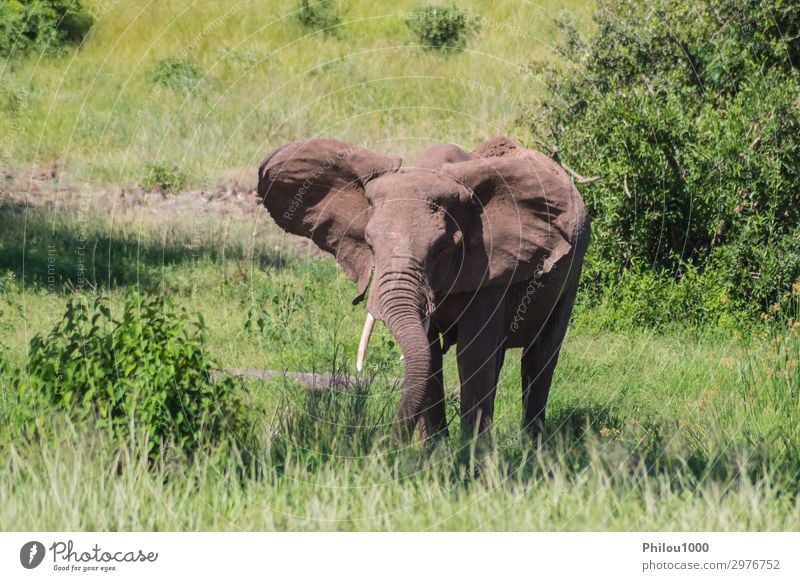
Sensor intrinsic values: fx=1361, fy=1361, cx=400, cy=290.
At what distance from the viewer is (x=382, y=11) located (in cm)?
2255

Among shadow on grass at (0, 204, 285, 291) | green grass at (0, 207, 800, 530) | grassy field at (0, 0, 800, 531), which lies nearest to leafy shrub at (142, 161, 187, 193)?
grassy field at (0, 0, 800, 531)

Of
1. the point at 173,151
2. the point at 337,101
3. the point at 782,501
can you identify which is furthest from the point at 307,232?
the point at 173,151

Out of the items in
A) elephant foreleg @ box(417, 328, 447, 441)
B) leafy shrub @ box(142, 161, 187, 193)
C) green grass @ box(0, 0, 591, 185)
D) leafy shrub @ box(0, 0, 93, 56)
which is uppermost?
leafy shrub @ box(0, 0, 93, 56)

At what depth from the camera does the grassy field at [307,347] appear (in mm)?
7496

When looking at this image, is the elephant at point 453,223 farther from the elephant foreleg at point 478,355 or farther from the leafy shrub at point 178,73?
the leafy shrub at point 178,73

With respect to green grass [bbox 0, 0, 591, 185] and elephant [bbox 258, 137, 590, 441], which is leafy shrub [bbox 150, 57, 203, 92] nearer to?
green grass [bbox 0, 0, 591, 185]

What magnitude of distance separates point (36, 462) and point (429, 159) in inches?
131

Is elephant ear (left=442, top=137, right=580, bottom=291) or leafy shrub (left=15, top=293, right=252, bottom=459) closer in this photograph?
leafy shrub (left=15, top=293, right=252, bottom=459)

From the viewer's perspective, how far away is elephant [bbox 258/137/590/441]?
28.7 ft

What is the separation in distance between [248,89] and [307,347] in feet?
24.6

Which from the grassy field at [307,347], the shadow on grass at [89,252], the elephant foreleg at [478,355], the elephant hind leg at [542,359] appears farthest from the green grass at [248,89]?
the elephant foreleg at [478,355]

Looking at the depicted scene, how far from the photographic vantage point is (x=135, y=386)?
8070 mm

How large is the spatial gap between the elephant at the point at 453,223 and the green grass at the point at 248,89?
5864 millimetres

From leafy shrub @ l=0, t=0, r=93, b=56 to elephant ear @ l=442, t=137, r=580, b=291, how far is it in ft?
32.3
